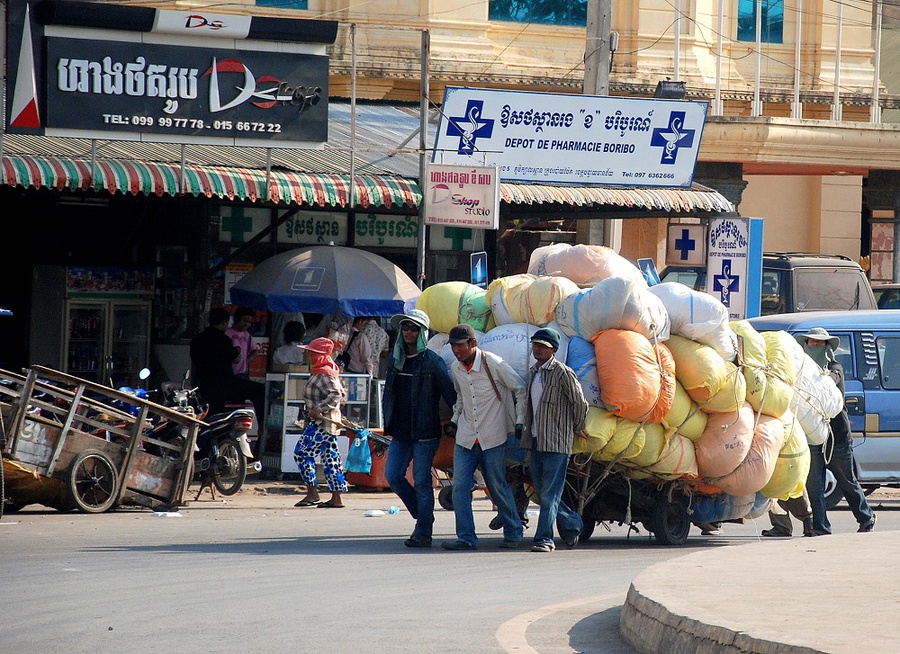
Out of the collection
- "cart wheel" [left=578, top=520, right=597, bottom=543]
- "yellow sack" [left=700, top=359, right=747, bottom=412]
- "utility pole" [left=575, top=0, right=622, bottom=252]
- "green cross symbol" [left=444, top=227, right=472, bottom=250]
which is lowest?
"cart wheel" [left=578, top=520, right=597, bottom=543]

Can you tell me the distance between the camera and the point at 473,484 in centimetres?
1035

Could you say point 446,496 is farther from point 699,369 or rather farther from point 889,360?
point 889,360

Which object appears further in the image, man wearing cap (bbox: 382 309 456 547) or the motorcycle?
the motorcycle

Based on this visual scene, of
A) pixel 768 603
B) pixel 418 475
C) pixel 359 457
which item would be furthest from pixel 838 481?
pixel 768 603

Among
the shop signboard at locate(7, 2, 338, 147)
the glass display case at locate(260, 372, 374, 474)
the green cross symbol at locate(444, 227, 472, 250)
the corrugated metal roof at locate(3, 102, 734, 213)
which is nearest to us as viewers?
the shop signboard at locate(7, 2, 338, 147)

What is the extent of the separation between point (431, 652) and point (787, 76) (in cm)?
2200

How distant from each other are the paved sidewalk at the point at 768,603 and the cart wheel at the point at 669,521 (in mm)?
1685

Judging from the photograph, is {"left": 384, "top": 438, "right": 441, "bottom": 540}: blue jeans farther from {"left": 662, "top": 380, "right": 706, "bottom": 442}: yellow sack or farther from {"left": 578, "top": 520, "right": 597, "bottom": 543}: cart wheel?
{"left": 662, "top": 380, "right": 706, "bottom": 442}: yellow sack

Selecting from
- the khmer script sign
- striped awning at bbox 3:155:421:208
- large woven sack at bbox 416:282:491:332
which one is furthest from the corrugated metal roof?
large woven sack at bbox 416:282:491:332

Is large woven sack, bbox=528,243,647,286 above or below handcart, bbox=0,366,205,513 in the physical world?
above

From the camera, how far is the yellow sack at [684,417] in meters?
10.3

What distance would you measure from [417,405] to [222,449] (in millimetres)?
4019

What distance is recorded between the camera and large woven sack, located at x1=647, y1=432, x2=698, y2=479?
33.7 ft

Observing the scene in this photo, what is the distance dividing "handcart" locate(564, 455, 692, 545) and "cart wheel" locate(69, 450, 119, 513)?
4.13 m
